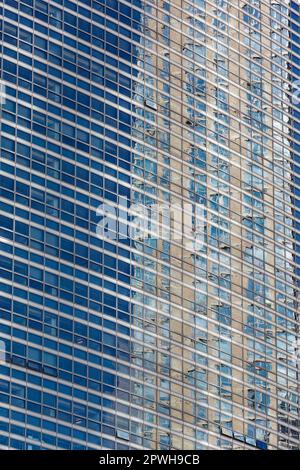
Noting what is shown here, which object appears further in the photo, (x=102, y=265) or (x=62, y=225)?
(x=102, y=265)

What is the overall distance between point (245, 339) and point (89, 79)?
34.1 m

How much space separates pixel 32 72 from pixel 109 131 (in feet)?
40.7

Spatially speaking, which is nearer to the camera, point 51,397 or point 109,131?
point 51,397

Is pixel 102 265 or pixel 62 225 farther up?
pixel 62 225

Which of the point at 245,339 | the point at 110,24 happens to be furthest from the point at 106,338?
the point at 110,24

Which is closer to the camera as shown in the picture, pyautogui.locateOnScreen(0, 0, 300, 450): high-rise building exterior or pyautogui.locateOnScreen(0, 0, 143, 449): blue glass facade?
pyautogui.locateOnScreen(0, 0, 143, 449): blue glass facade

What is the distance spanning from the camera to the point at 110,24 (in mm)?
195875

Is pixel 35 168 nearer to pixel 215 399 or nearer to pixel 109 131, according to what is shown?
pixel 109 131

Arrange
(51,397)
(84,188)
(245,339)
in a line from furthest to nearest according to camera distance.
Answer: (245,339) → (84,188) → (51,397)

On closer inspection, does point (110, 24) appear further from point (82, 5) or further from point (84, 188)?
point (84, 188)

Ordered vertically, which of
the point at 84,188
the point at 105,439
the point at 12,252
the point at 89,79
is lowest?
the point at 105,439

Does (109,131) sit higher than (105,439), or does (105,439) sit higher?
(109,131)

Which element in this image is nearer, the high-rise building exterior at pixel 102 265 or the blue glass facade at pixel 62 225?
the blue glass facade at pixel 62 225

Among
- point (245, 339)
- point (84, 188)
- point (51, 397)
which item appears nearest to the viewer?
point (51, 397)
